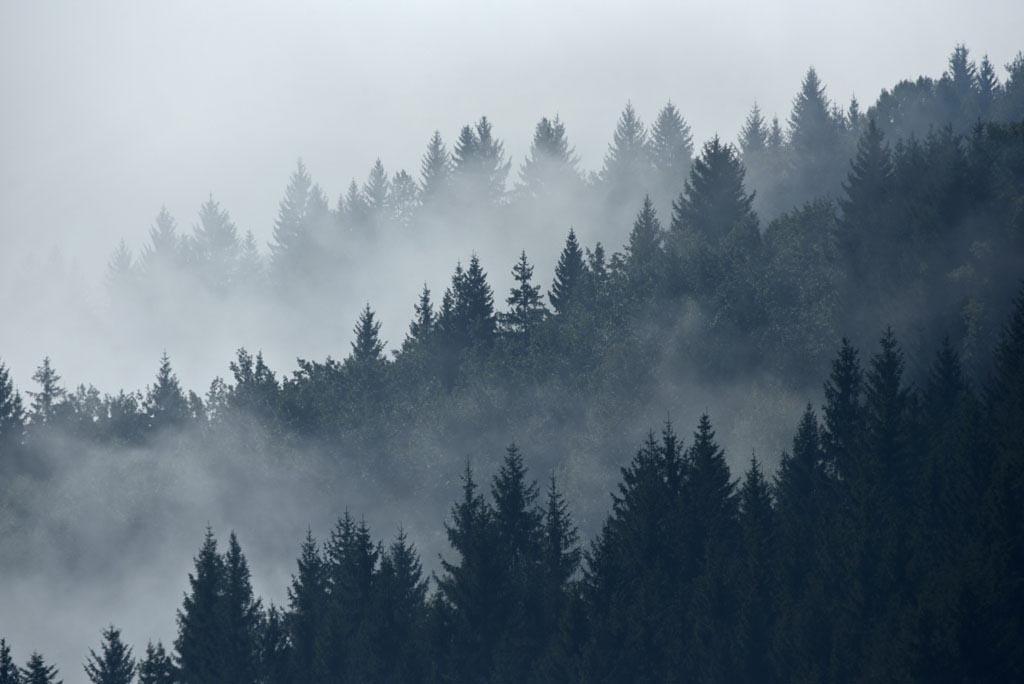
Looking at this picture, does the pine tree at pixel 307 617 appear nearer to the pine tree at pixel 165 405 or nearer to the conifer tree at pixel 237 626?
the conifer tree at pixel 237 626

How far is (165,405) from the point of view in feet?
396

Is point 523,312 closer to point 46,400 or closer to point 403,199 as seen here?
point 46,400

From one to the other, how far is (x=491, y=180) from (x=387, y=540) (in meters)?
80.7

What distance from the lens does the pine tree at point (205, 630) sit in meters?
64.9

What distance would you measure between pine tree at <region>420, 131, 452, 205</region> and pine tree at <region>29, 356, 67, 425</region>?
47.2m

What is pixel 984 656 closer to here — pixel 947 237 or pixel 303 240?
pixel 947 237

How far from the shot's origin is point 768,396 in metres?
82.4

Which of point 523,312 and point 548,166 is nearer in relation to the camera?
point 523,312

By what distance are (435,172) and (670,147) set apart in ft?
83.7

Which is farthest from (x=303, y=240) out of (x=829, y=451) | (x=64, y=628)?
(x=829, y=451)

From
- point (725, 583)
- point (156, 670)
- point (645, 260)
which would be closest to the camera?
point (725, 583)

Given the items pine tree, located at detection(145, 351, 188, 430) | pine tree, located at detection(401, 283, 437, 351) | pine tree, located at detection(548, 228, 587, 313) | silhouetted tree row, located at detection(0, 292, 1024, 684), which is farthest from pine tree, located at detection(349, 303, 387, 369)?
silhouetted tree row, located at detection(0, 292, 1024, 684)

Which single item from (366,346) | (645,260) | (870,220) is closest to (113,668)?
(645,260)

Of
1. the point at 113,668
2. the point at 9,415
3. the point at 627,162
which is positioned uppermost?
the point at 627,162
